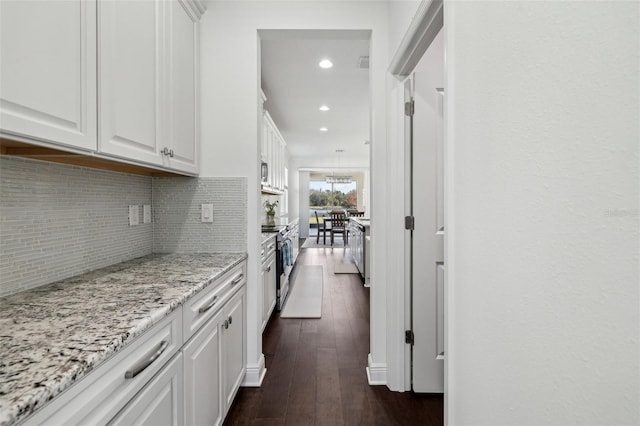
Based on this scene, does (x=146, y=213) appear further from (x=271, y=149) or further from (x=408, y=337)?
(x=271, y=149)

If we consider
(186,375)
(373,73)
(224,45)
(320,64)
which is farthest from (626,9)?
(320,64)

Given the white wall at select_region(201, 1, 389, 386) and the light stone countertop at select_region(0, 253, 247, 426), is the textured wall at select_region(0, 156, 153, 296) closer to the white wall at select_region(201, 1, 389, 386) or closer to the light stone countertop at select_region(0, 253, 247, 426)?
the light stone countertop at select_region(0, 253, 247, 426)

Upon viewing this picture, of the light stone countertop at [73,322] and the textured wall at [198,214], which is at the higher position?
the textured wall at [198,214]

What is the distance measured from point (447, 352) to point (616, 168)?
31.8 inches

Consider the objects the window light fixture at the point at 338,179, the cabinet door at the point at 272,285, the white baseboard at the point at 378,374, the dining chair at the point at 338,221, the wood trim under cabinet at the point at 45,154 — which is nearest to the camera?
the wood trim under cabinet at the point at 45,154

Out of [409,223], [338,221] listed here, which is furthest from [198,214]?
[338,221]

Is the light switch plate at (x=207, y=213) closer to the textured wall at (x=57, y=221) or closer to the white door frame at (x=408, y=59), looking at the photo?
the textured wall at (x=57, y=221)

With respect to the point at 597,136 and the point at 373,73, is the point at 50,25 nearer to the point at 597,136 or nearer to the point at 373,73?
the point at 597,136

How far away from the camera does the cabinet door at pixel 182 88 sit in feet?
5.57

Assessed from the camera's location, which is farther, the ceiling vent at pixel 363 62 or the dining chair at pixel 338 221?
the dining chair at pixel 338 221

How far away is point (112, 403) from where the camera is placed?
2.54 feet

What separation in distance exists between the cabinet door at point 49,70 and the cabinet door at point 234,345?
1.07 m

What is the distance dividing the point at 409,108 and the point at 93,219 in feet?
6.01

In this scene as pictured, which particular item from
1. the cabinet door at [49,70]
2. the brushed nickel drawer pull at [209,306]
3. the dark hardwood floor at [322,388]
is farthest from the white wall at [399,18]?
the dark hardwood floor at [322,388]
